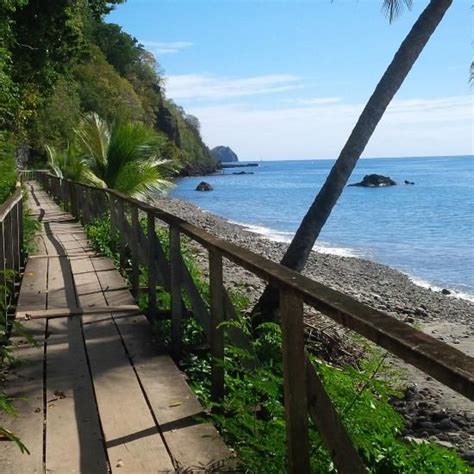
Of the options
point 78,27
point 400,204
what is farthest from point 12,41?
point 400,204

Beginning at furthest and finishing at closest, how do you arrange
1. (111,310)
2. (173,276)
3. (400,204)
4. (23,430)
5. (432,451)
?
(400,204)
(111,310)
(173,276)
(23,430)
(432,451)

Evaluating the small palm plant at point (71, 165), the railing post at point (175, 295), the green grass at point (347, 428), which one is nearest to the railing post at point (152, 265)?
the railing post at point (175, 295)

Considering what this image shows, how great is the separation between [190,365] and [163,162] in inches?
429

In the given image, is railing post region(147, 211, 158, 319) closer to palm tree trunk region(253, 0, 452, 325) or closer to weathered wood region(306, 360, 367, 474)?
palm tree trunk region(253, 0, 452, 325)

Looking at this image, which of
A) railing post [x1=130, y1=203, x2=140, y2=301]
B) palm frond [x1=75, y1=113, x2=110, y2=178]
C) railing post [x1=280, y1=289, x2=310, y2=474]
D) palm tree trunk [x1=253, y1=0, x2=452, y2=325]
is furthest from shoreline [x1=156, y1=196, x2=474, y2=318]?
railing post [x1=280, y1=289, x2=310, y2=474]

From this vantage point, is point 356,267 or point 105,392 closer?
point 105,392

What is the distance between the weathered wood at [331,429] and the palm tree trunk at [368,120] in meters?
5.18

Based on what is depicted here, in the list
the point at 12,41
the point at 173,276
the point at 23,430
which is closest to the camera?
the point at 23,430

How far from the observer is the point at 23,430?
352cm

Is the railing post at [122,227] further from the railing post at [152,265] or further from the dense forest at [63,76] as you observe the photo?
the railing post at [152,265]

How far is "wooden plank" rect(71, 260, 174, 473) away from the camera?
315 cm

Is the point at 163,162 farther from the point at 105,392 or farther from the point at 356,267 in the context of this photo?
the point at 105,392

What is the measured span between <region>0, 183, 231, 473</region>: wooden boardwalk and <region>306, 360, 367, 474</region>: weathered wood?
816 mm

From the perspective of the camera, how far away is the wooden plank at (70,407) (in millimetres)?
3174
